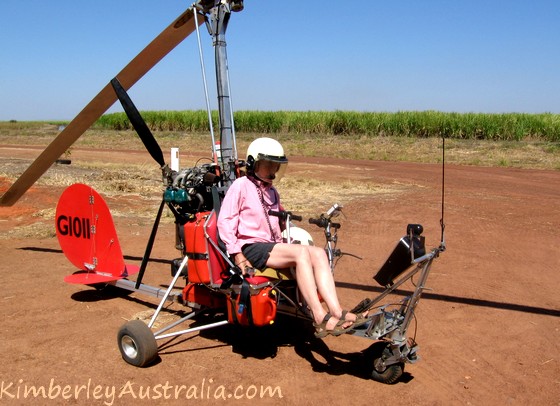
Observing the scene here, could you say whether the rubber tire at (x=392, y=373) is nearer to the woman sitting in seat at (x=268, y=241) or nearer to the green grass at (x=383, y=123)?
the woman sitting in seat at (x=268, y=241)

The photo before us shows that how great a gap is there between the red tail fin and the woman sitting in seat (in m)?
2.03

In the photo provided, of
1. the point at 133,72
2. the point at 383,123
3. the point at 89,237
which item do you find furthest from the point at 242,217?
the point at 383,123

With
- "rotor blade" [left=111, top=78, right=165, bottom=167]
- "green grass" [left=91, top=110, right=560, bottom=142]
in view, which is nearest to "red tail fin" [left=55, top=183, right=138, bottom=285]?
"rotor blade" [left=111, top=78, right=165, bottom=167]

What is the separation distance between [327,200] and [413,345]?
8579 millimetres

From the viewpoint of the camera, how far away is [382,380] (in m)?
4.25

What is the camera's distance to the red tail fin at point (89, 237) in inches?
245

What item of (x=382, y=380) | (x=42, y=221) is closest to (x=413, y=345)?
(x=382, y=380)

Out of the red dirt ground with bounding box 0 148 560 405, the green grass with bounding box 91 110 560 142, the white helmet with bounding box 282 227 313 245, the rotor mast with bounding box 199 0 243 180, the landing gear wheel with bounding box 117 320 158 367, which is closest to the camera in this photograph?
the red dirt ground with bounding box 0 148 560 405

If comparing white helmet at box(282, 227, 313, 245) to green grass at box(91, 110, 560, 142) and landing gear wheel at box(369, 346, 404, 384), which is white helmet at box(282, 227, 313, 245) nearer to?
landing gear wheel at box(369, 346, 404, 384)

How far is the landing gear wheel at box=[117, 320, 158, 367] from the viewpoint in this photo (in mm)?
4520

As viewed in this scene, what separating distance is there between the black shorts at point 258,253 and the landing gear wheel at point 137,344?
40.7 inches

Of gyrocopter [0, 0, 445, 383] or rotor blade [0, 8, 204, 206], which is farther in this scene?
rotor blade [0, 8, 204, 206]

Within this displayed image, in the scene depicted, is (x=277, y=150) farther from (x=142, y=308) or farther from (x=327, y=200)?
(x=327, y=200)

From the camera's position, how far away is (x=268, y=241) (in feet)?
15.8
